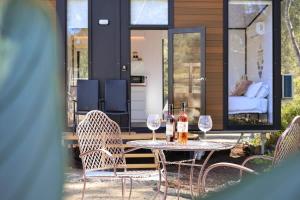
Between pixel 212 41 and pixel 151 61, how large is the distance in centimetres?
389

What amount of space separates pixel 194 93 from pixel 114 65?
1338 millimetres

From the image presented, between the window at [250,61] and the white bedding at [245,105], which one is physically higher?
the window at [250,61]

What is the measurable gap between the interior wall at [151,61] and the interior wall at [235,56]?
10.2 ft

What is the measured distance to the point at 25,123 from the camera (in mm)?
298

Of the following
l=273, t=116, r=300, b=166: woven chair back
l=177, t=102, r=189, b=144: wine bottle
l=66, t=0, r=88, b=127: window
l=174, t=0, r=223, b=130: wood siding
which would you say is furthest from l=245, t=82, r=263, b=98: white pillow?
l=273, t=116, r=300, b=166: woven chair back

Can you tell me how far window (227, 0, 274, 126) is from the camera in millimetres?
9289

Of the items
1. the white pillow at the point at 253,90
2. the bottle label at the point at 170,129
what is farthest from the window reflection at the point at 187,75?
the bottle label at the point at 170,129

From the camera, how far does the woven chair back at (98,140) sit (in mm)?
4656

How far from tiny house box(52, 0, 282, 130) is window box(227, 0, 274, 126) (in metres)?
0.02

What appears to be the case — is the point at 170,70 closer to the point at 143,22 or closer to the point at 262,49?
the point at 143,22

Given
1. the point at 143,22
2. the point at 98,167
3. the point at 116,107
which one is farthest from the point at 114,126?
the point at 143,22

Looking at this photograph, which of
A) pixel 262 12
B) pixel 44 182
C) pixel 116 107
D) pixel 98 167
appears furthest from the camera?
pixel 262 12

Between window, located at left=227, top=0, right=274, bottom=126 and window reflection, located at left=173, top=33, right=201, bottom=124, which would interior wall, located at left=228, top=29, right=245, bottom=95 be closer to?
window, located at left=227, top=0, right=274, bottom=126

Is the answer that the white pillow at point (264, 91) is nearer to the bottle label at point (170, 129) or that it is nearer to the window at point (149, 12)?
the window at point (149, 12)
